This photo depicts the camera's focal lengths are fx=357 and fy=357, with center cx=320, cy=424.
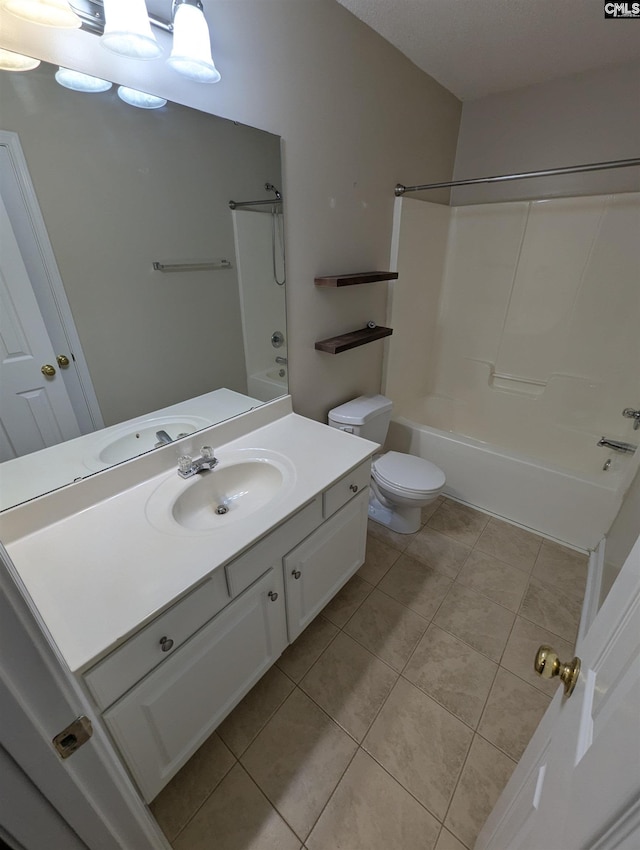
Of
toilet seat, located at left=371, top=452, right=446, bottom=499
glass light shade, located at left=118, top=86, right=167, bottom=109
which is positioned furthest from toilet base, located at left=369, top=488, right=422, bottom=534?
glass light shade, located at left=118, top=86, right=167, bottom=109

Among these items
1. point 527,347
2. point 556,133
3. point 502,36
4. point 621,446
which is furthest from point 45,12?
point 621,446

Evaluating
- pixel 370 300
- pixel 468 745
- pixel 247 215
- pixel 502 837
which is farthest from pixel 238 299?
pixel 468 745

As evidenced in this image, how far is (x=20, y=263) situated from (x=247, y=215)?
0.74 metres

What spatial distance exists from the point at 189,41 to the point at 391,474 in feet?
5.69

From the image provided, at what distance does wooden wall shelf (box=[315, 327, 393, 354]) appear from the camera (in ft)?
5.50

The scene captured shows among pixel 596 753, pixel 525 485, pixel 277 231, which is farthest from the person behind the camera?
pixel 525 485

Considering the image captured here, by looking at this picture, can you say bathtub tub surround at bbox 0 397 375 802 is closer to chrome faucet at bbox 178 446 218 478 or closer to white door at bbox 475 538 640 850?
chrome faucet at bbox 178 446 218 478

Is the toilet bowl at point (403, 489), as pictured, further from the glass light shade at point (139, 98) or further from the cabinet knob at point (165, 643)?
the glass light shade at point (139, 98)

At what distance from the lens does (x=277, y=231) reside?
1.39 metres

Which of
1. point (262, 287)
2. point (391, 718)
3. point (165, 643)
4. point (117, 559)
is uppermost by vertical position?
point (262, 287)

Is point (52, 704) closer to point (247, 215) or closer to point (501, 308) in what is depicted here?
Result: point (247, 215)

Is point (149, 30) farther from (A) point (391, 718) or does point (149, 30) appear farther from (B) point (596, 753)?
A: (A) point (391, 718)

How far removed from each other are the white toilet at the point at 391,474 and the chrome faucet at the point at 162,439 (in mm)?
861

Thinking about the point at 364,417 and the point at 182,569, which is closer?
the point at 182,569
